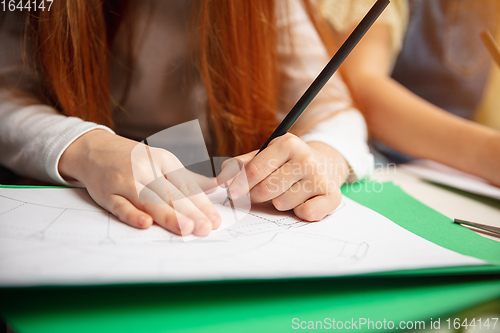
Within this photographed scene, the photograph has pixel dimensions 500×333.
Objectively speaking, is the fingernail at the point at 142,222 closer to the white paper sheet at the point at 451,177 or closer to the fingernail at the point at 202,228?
the fingernail at the point at 202,228

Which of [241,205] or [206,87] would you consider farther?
[206,87]

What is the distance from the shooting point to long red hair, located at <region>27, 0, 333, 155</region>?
0.33 m

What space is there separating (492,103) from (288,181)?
56 cm

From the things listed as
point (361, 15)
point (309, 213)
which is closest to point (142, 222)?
point (309, 213)

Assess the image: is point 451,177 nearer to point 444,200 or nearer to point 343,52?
point 444,200

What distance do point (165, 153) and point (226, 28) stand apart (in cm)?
19

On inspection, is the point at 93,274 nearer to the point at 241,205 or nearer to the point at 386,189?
the point at 241,205

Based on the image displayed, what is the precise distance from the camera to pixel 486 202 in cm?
32

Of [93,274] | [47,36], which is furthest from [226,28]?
[93,274]

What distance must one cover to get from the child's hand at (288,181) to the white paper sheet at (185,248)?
0.01 metres

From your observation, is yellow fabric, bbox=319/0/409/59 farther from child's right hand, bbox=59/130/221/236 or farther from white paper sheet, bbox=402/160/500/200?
child's right hand, bbox=59/130/221/236

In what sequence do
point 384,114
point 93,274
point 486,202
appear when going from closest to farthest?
point 93,274
point 486,202
point 384,114

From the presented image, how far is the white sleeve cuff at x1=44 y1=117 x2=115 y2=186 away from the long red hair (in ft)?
0.23

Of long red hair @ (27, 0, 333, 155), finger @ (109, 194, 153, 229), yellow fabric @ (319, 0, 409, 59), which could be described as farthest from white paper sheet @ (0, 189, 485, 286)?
yellow fabric @ (319, 0, 409, 59)
